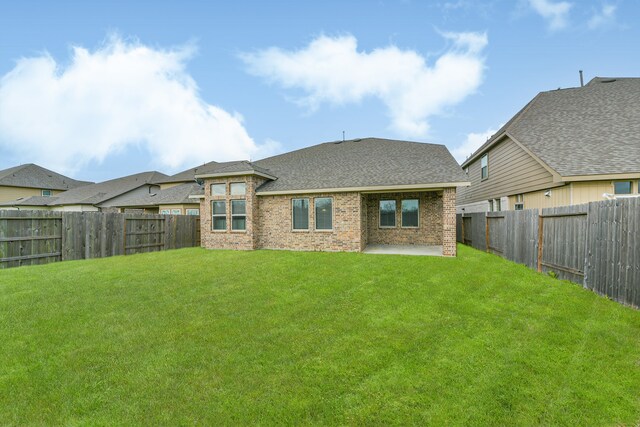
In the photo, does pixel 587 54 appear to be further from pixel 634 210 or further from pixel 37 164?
pixel 37 164

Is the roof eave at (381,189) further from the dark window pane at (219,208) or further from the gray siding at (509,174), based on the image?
the gray siding at (509,174)

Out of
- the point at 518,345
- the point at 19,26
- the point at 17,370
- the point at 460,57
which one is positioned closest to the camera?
the point at 17,370

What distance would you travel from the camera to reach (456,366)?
364cm

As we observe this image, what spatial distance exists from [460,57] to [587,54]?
23.7 feet

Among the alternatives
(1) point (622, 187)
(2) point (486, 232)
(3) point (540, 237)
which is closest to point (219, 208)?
(2) point (486, 232)

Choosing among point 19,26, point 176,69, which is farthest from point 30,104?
point 176,69

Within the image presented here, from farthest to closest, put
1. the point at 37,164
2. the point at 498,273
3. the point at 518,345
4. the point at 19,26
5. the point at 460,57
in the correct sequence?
the point at 37,164, the point at 460,57, the point at 19,26, the point at 498,273, the point at 518,345

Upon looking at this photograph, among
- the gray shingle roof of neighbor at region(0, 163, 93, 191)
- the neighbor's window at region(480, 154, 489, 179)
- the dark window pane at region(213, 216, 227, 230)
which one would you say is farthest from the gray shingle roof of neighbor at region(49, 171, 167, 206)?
the neighbor's window at region(480, 154, 489, 179)

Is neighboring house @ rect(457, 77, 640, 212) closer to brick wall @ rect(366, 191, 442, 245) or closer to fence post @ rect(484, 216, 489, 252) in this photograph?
fence post @ rect(484, 216, 489, 252)

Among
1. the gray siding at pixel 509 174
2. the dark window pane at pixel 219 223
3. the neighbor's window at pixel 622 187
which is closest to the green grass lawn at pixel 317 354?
the neighbor's window at pixel 622 187

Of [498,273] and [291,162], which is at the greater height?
[291,162]

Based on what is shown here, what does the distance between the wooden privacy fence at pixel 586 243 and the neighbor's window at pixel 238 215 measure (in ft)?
36.7

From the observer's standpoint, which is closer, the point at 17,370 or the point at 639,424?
the point at 639,424

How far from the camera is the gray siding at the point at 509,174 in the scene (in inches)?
480
